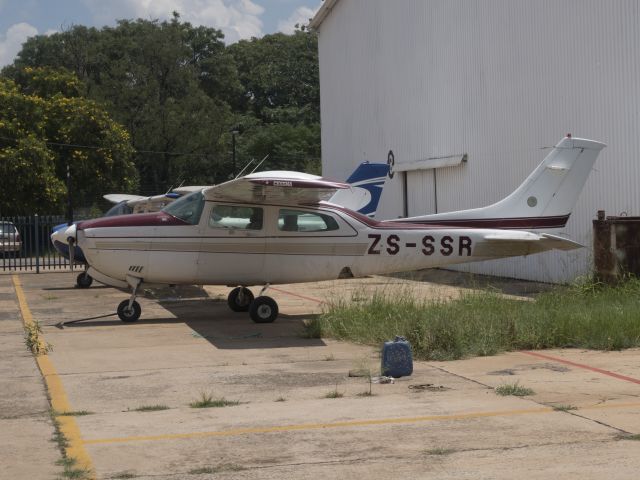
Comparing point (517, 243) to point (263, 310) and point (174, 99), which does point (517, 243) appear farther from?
point (174, 99)

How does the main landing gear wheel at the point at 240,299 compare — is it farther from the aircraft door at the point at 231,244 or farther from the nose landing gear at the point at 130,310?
the nose landing gear at the point at 130,310

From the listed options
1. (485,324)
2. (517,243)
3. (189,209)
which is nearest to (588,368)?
(485,324)

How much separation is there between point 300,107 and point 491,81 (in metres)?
48.2

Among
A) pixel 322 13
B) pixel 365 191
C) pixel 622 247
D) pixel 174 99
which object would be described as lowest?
pixel 622 247

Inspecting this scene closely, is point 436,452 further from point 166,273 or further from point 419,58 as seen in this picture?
point 419,58

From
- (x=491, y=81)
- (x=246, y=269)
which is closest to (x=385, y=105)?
(x=491, y=81)

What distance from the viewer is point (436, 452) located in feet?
20.1

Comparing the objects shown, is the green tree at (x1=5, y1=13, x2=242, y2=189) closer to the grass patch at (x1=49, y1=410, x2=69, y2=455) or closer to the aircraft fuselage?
the aircraft fuselage

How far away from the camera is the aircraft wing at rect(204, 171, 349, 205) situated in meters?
12.2

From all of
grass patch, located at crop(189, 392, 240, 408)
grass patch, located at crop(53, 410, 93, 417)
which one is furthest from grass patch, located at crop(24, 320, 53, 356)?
grass patch, located at crop(189, 392, 240, 408)

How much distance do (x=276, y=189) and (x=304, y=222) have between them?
1.05 m

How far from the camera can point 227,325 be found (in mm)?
Answer: 13617

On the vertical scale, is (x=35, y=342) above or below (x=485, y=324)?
below

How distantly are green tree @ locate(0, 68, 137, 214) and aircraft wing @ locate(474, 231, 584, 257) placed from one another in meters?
29.5
